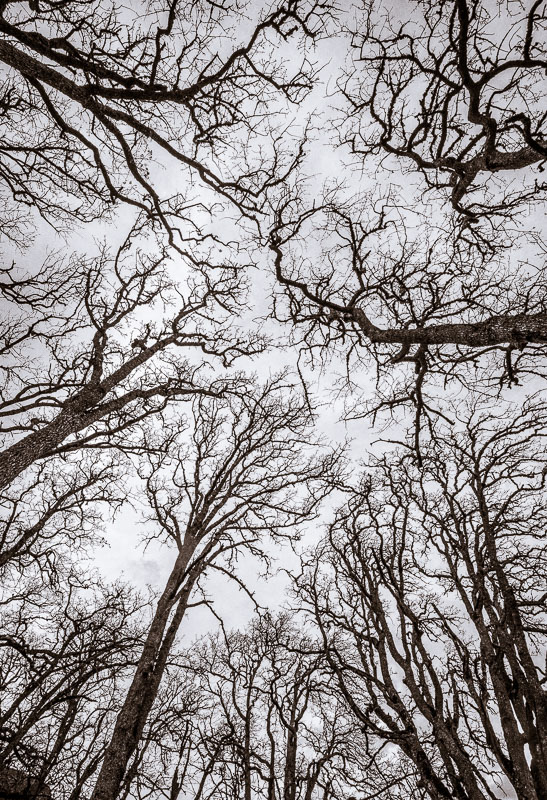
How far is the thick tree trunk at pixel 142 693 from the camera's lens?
5.44m

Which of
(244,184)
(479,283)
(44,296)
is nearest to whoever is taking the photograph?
(479,283)

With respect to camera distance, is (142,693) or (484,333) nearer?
(484,333)

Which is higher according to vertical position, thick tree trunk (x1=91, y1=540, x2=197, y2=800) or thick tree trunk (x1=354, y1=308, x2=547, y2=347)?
thick tree trunk (x1=354, y1=308, x2=547, y2=347)

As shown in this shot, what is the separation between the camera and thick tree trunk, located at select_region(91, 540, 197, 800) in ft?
17.8

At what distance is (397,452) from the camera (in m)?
7.83

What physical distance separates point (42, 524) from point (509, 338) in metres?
10.4

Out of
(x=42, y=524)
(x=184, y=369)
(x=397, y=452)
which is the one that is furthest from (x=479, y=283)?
(x=42, y=524)

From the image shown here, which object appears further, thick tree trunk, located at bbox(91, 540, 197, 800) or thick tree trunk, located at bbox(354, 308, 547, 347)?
thick tree trunk, located at bbox(91, 540, 197, 800)

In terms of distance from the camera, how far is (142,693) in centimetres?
620

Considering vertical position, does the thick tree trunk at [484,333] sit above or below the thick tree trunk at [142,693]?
above

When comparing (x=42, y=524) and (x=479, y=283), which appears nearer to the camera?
(x=479, y=283)

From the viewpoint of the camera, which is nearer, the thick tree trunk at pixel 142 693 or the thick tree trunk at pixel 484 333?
the thick tree trunk at pixel 484 333

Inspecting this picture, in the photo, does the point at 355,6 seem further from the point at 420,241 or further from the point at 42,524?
the point at 42,524

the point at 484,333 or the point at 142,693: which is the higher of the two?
the point at 484,333
